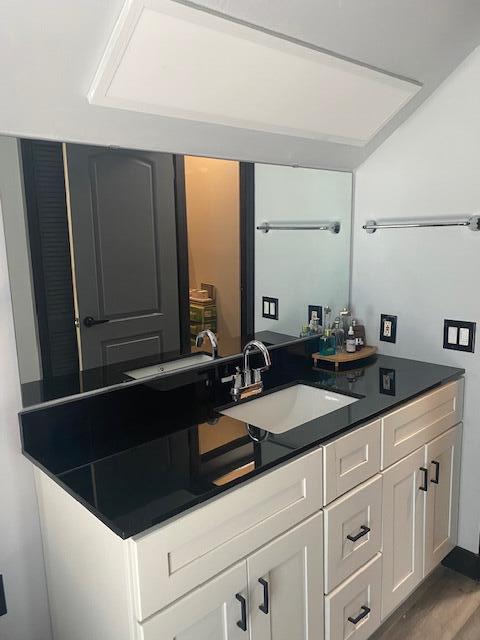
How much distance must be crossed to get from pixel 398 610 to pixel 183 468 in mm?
1210

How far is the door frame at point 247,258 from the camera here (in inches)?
77.2

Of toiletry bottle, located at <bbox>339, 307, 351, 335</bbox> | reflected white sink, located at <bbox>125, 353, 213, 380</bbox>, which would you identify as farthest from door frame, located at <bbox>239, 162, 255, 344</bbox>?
toiletry bottle, located at <bbox>339, 307, 351, 335</bbox>

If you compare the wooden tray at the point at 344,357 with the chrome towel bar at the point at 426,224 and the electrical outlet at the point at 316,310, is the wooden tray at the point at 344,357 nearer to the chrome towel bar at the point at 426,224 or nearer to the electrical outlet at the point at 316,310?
the electrical outlet at the point at 316,310

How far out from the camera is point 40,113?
1252 millimetres

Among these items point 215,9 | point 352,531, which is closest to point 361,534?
point 352,531

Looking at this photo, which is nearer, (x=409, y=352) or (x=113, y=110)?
(x=113, y=110)

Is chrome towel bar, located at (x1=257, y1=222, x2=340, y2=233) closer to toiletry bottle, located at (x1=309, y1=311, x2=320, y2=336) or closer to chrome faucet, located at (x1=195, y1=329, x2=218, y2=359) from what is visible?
toiletry bottle, located at (x1=309, y1=311, x2=320, y2=336)

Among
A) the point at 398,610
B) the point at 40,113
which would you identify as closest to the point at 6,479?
the point at 40,113

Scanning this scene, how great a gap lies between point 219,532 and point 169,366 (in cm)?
65

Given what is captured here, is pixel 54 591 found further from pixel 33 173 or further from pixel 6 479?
pixel 33 173

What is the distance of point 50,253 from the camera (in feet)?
4.65

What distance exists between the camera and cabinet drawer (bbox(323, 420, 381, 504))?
1.49 metres

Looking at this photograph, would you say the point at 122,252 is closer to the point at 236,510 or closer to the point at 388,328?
the point at 236,510


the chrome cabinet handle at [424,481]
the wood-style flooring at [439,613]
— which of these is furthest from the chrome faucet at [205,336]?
the wood-style flooring at [439,613]
